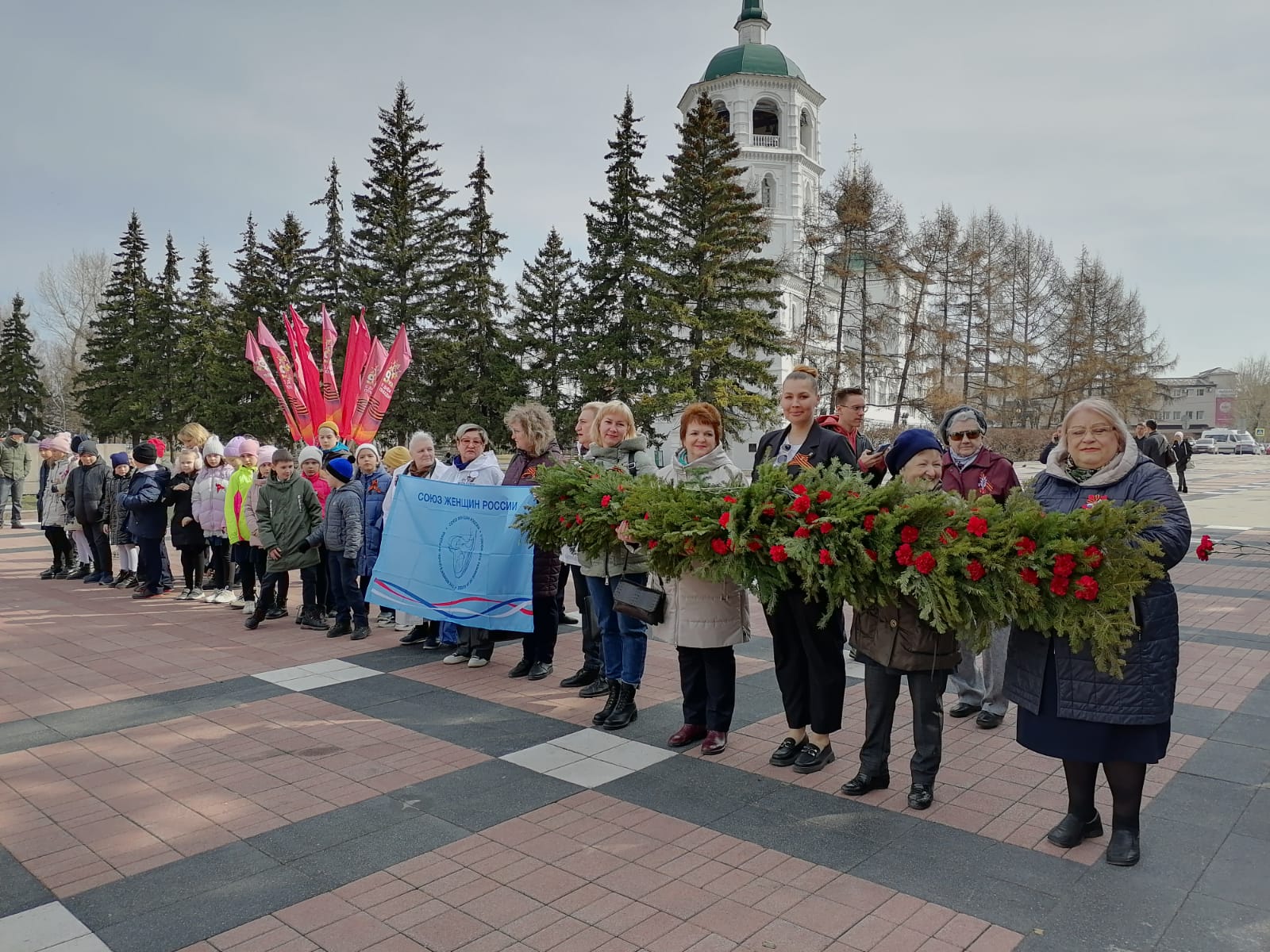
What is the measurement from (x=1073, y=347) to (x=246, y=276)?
4626 cm

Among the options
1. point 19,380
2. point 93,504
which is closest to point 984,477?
point 93,504

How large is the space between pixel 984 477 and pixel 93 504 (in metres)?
11.0

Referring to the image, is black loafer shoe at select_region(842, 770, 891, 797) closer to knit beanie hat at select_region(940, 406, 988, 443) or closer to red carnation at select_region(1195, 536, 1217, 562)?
red carnation at select_region(1195, 536, 1217, 562)

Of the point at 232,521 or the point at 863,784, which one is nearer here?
the point at 863,784

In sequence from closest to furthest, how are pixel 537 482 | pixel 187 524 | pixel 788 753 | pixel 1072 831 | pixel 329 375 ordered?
pixel 1072 831, pixel 788 753, pixel 537 482, pixel 187 524, pixel 329 375

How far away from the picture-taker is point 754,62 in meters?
54.2

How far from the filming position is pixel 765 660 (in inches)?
288

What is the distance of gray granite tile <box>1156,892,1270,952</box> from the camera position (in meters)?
3.06

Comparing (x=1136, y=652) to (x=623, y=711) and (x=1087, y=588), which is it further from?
(x=623, y=711)

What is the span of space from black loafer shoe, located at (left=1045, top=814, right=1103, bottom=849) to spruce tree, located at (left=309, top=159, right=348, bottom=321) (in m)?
40.8

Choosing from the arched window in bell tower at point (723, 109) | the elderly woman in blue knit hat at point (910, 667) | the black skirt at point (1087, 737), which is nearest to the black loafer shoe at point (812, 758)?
→ the elderly woman in blue knit hat at point (910, 667)

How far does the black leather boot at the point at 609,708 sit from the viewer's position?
552 cm

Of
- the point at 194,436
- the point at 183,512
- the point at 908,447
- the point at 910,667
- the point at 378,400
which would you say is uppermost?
the point at 378,400

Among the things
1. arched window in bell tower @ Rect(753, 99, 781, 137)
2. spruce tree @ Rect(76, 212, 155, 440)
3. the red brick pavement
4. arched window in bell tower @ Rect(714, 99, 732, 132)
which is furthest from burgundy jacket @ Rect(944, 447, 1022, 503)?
arched window in bell tower @ Rect(753, 99, 781, 137)
